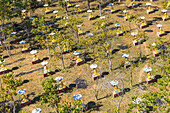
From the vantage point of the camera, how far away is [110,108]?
27531 mm

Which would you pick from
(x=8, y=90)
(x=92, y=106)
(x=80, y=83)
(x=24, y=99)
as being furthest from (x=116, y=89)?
(x=8, y=90)

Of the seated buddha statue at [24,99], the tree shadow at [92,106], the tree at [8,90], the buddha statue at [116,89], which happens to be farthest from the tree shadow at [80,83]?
the tree at [8,90]

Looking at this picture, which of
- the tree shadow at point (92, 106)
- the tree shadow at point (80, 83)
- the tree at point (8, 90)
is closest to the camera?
the tree at point (8, 90)

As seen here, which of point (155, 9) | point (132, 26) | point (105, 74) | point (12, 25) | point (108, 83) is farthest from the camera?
point (12, 25)

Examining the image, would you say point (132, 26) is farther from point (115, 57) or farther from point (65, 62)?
point (65, 62)

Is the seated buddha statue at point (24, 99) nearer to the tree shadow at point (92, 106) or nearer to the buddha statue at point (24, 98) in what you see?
the buddha statue at point (24, 98)

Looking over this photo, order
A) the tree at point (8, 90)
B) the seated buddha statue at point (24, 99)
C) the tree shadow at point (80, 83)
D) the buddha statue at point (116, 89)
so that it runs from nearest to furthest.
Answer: the tree at point (8, 90) < the buddha statue at point (116, 89) < the seated buddha statue at point (24, 99) < the tree shadow at point (80, 83)

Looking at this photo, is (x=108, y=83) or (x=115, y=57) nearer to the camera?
(x=108, y=83)

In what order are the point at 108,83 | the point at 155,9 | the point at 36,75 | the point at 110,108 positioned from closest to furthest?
the point at 110,108
the point at 108,83
the point at 36,75
the point at 155,9

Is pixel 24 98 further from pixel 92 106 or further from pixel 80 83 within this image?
pixel 92 106

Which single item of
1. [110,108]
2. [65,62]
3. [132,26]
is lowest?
[110,108]

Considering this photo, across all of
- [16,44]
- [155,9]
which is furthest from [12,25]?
[155,9]

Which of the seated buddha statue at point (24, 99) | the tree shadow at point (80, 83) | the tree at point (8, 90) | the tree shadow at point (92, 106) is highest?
the tree at point (8, 90)

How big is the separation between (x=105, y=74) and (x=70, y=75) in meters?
5.65
